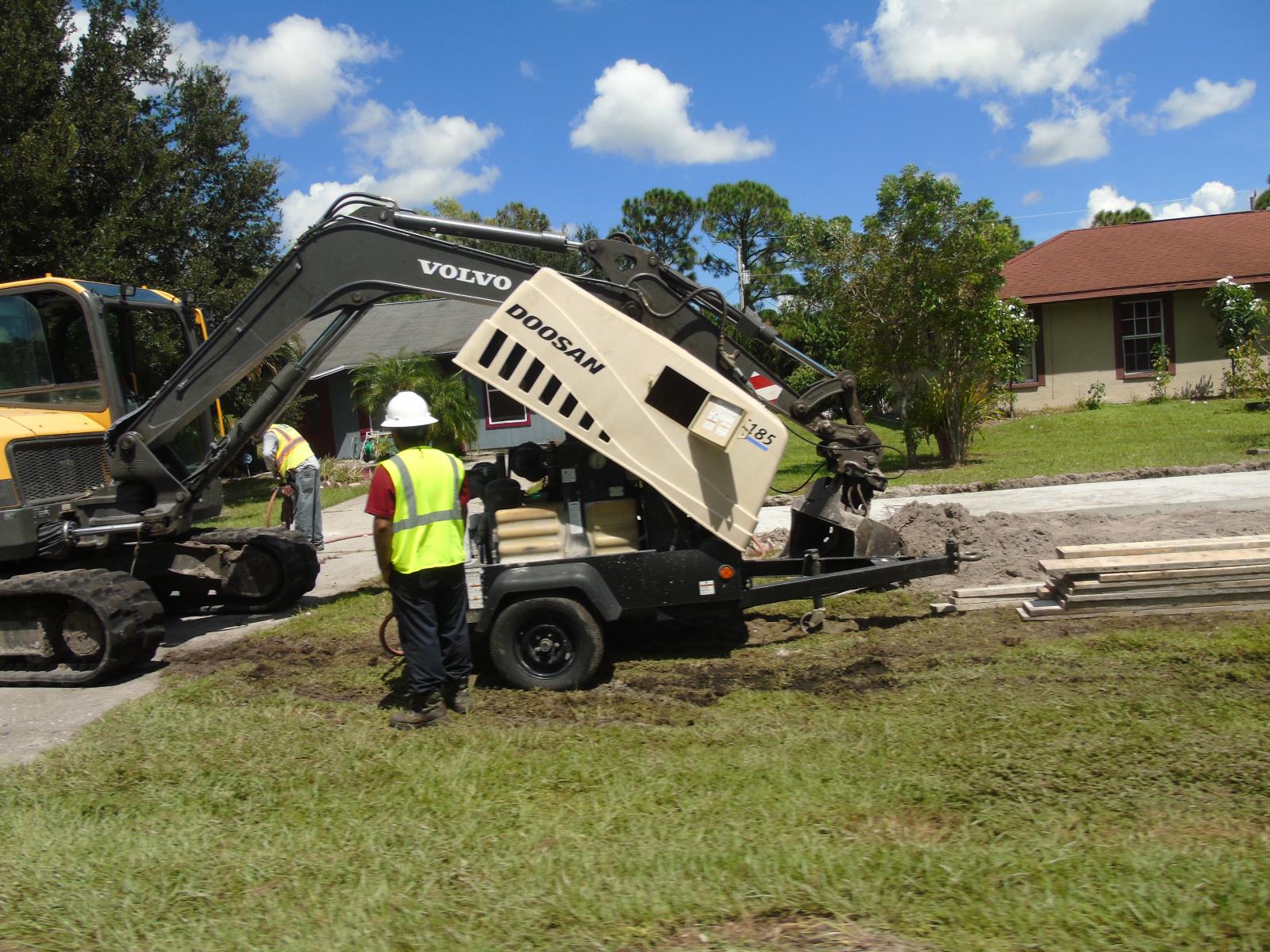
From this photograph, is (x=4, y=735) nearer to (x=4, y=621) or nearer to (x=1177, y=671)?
(x=4, y=621)

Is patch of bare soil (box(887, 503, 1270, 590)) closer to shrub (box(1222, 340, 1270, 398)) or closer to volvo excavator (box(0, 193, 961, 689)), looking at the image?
volvo excavator (box(0, 193, 961, 689))

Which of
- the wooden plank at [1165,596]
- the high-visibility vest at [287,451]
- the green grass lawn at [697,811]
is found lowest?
the green grass lawn at [697,811]

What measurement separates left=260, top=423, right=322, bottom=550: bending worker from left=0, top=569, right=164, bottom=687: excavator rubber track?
4.09 metres

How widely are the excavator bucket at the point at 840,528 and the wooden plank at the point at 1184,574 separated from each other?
1.45 metres

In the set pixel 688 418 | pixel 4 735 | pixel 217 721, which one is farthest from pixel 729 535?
pixel 4 735

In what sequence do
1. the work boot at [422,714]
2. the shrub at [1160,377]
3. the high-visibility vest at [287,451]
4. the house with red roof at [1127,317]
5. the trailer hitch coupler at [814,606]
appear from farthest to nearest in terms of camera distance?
the house with red roof at [1127,317] → the shrub at [1160,377] → the high-visibility vest at [287,451] → the trailer hitch coupler at [814,606] → the work boot at [422,714]

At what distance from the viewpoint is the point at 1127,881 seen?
3.46 metres

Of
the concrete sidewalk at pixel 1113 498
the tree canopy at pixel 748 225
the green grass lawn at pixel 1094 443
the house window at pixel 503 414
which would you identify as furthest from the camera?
the tree canopy at pixel 748 225

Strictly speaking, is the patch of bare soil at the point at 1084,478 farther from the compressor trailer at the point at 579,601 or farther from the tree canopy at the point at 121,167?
the tree canopy at the point at 121,167

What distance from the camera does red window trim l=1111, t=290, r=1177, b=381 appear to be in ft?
82.6

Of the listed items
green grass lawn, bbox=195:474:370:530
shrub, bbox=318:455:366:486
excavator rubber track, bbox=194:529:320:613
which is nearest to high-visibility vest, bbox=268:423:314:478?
excavator rubber track, bbox=194:529:320:613

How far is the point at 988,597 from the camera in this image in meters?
7.62

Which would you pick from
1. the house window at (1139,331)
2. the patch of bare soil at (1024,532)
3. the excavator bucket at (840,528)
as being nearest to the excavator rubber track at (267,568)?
the excavator bucket at (840,528)

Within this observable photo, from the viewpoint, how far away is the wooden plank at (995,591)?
7566mm
